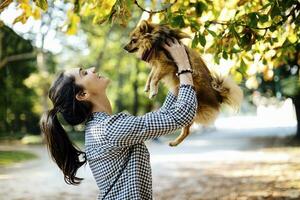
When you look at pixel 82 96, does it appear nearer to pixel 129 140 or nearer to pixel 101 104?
pixel 101 104

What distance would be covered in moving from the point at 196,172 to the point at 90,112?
959 centimetres

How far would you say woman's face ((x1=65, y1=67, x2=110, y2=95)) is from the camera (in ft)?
8.29

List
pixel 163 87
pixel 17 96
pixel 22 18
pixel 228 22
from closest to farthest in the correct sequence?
pixel 228 22
pixel 22 18
pixel 163 87
pixel 17 96

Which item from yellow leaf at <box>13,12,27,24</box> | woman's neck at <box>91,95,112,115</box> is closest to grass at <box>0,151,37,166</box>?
yellow leaf at <box>13,12,27,24</box>

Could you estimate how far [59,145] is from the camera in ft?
8.57

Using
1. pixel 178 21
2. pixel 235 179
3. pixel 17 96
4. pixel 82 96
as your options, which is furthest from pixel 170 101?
pixel 17 96

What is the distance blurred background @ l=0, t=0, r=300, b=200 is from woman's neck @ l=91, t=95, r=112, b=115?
1.09 m

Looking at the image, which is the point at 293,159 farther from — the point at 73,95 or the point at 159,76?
the point at 73,95

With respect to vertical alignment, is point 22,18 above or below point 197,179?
above

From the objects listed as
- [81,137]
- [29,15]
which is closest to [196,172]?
[29,15]

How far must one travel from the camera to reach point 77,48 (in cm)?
2766

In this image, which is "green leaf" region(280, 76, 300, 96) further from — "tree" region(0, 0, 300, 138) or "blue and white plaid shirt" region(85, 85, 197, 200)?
"blue and white plaid shirt" region(85, 85, 197, 200)

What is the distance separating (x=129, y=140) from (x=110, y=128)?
114 millimetres

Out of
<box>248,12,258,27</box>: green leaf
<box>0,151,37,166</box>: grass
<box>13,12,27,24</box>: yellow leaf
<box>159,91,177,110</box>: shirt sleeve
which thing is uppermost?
<box>13,12,27,24</box>: yellow leaf
